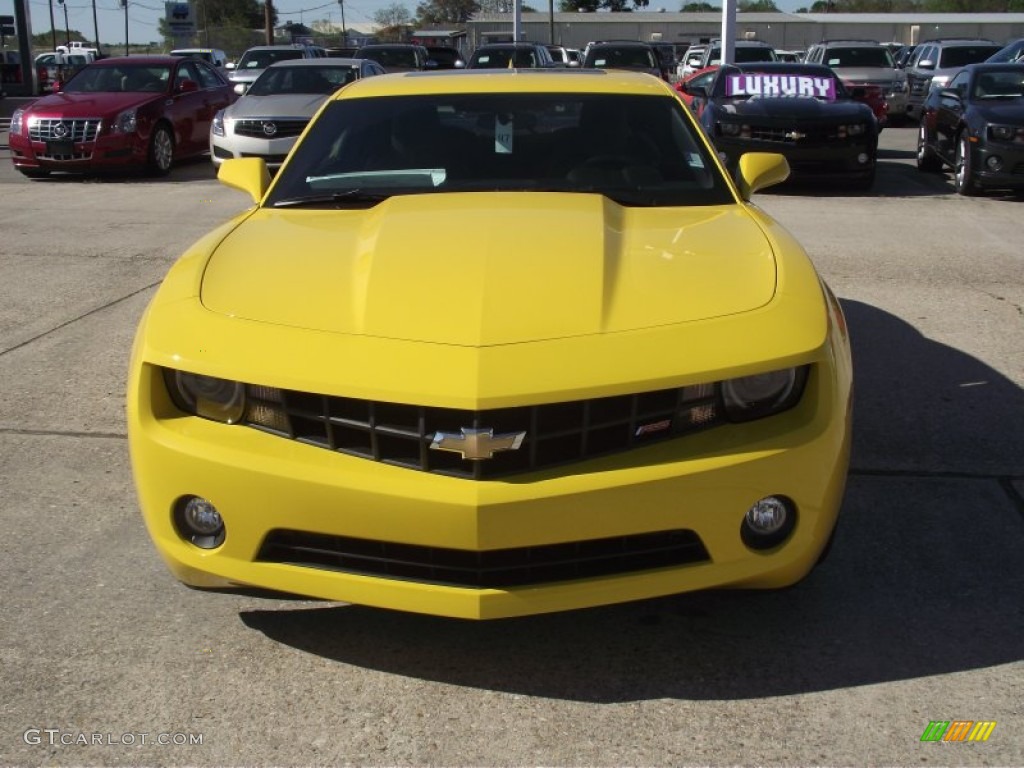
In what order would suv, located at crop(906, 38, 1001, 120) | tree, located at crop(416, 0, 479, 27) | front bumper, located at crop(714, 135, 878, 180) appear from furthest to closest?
tree, located at crop(416, 0, 479, 27)
suv, located at crop(906, 38, 1001, 120)
front bumper, located at crop(714, 135, 878, 180)

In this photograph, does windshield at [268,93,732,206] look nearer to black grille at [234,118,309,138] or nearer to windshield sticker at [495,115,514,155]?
windshield sticker at [495,115,514,155]

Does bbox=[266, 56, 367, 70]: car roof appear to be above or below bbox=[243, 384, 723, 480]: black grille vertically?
above

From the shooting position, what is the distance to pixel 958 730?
2871 mm

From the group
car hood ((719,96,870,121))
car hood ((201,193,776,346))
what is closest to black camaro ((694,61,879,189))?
car hood ((719,96,870,121))

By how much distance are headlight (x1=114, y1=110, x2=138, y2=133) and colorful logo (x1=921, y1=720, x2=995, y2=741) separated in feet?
44.3

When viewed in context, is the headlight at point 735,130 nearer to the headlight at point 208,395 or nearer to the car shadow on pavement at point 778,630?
the car shadow on pavement at point 778,630

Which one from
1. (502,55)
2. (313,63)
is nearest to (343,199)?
(313,63)

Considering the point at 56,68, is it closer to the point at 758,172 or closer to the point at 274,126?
the point at 274,126

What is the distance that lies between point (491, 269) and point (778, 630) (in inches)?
52.6

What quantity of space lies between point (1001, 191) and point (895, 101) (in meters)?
10.4

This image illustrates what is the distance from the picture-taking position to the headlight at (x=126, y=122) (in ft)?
47.1

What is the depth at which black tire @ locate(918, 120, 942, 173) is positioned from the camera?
14562 mm

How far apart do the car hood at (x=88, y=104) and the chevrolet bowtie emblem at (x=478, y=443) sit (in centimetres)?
1296

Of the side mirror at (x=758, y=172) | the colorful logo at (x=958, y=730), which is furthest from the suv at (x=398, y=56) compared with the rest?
the colorful logo at (x=958, y=730)
